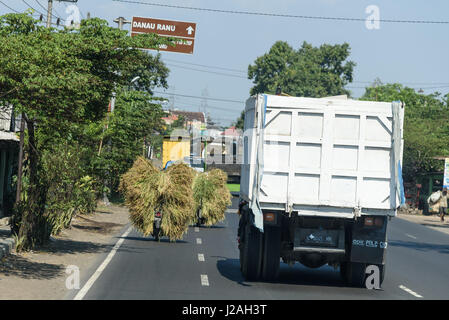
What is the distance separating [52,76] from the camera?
14500mm

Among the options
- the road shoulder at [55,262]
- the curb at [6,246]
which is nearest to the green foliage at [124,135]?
the road shoulder at [55,262]

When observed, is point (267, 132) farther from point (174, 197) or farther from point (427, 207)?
point (427, 207)

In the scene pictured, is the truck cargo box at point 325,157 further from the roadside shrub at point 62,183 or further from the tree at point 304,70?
the tree at point 304,70

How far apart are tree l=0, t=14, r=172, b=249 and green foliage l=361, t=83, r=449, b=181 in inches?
1622

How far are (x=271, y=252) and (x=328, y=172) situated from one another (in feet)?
6.33

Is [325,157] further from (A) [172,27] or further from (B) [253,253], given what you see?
(A) [172,27]

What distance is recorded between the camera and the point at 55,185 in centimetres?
2375

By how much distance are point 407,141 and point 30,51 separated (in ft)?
176

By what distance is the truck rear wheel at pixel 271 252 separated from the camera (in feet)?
48.9

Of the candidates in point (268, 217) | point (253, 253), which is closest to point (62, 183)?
point (253, 253)

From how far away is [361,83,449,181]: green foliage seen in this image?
62969mm

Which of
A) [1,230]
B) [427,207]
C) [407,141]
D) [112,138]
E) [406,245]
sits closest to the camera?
[1,230]

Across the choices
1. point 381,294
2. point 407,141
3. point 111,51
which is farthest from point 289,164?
point 407,141

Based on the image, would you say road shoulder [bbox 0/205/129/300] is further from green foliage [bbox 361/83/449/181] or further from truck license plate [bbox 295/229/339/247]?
green foliage [bbox 361/83/449/181]
